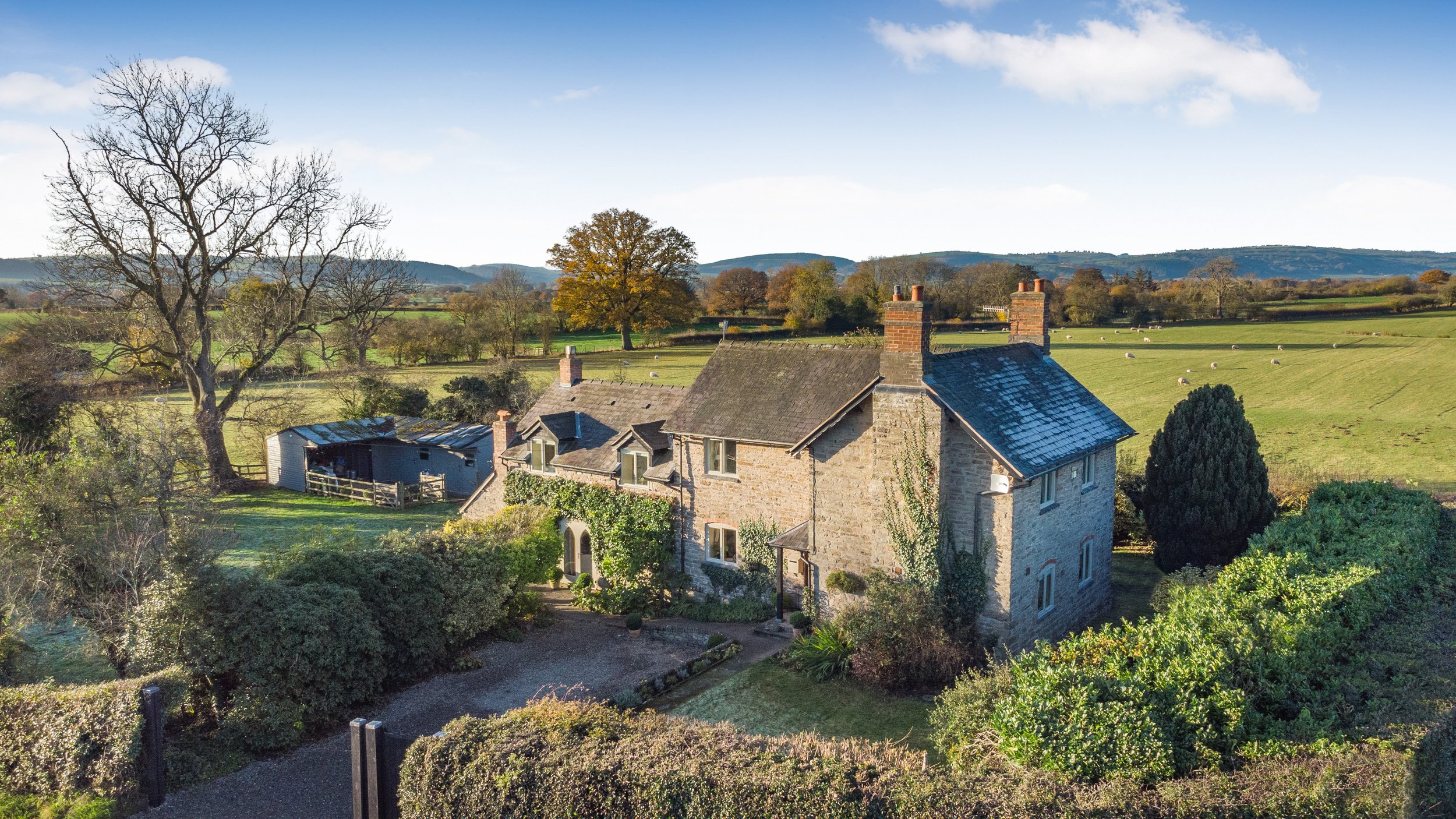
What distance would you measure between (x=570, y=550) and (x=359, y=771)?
14.2 metres

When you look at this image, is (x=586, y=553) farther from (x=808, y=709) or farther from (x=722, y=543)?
(x=808, y=709)

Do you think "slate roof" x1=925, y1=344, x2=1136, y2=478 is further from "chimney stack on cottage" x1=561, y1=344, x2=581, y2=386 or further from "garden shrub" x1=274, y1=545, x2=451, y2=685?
"chimney stack on cottage" x1=561, y1=344, x2=581, y2=386

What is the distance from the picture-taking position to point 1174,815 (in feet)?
29.9

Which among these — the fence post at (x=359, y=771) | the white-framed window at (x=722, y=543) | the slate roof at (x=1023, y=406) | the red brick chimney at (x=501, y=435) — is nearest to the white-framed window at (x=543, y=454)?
the red brick chimney at (x=501, y=435)

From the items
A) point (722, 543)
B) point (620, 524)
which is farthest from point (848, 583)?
point (620, 524)

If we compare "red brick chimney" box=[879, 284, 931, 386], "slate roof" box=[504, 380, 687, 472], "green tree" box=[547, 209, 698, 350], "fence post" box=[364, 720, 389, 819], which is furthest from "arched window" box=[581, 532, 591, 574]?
"green tree" box=[547, 209, 698, 350]

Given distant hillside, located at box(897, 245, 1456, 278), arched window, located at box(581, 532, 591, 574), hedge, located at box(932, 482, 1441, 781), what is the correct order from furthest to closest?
distant hillside, located at box(897, 245, 1456, 278)
arched window, located at box(581, 532, 591, 574)
hedge, located at box(932, 482, 1441, 781)

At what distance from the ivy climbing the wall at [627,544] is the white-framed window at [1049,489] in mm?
10343

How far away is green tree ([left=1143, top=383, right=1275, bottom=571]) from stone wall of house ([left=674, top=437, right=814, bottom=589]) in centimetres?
1190

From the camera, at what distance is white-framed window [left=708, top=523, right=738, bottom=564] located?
78.1 feet

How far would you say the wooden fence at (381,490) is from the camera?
125ft

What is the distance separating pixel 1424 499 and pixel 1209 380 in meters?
38.6

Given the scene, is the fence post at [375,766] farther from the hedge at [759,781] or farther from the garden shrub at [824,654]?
the garden shrub at [824,654]

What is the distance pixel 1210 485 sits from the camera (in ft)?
80.3
